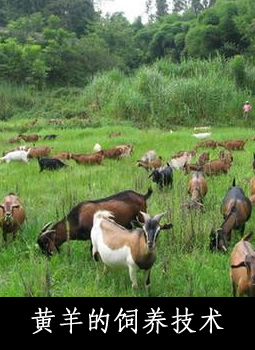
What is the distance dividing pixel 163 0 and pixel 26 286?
60.6 metres

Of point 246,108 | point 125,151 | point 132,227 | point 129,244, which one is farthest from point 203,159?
point 246,108

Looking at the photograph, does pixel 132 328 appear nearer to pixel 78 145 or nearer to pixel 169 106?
pixel 78 145

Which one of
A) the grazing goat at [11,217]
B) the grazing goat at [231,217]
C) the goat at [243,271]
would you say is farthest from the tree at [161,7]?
the goat at [243,271]

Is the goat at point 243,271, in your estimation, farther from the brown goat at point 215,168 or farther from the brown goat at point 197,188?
the brown goat at point 215,168

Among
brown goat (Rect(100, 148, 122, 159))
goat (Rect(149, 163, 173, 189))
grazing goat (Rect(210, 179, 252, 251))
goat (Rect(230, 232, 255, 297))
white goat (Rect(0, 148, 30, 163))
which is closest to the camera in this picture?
goat (Rect(230, 232, 255, 297))

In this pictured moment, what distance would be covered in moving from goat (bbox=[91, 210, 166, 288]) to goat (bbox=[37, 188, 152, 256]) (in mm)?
571

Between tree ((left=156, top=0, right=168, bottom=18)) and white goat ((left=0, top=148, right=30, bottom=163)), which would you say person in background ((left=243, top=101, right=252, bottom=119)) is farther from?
tree ((left=156, top=0, right=168, bottom=18))

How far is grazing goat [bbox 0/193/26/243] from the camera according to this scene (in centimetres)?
679

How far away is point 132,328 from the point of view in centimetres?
394

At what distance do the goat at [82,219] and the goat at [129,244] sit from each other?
57 centimetres

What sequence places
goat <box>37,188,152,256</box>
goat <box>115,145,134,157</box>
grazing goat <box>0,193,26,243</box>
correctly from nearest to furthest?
goat <box>37,188,152,256</box> < grazing goat <box>0,193,26,243</box> < goat <box>115,145,134,157</box>

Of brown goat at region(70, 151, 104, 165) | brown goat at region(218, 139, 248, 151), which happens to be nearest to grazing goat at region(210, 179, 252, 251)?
brown goat at region(70, 151, 104, 165)

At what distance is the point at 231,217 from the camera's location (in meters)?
6.46

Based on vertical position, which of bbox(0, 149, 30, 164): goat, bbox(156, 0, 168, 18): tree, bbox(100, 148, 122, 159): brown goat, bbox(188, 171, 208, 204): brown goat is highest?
bbox(156, 0, 168, 18): tree
